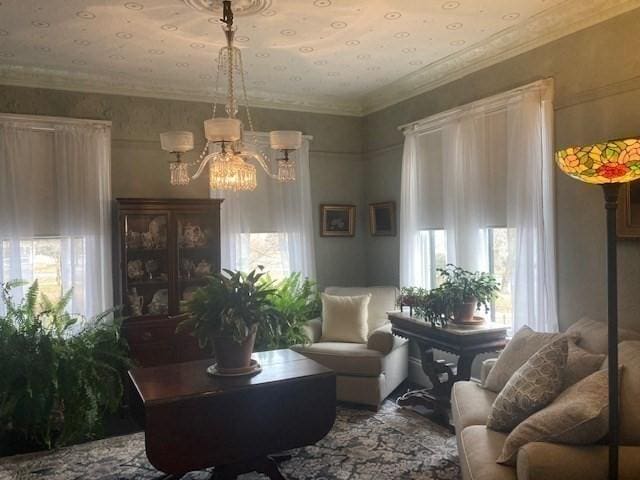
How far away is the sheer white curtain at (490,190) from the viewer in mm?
3482

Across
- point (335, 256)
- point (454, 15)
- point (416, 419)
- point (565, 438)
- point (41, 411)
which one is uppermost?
point (454, 15)

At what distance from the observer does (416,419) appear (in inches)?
154

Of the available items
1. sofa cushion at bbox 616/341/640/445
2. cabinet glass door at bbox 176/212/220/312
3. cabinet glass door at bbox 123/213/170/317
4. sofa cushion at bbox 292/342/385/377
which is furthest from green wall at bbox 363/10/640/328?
cabinet glass door at bbox 123/213/170/317

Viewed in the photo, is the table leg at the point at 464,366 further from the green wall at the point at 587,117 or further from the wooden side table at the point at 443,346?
the green wall at the point at 587,117

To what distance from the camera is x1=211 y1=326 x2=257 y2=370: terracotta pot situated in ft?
9.62

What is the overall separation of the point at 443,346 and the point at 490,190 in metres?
1.22

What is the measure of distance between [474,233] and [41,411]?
334 centimetres

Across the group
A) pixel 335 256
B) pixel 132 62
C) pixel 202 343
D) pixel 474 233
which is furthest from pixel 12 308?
pixel 474 233

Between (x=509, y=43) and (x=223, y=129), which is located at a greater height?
(x=509, y=43)

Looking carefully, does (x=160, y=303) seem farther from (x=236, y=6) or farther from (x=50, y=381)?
(x=236, y=6)

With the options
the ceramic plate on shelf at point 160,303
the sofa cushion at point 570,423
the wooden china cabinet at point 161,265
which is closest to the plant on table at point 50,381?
the wooden china cabinet at point 161,265

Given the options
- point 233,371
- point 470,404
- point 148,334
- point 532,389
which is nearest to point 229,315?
point 233,371

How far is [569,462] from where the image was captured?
1987 mm

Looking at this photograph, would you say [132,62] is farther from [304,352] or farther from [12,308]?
[304,352]
